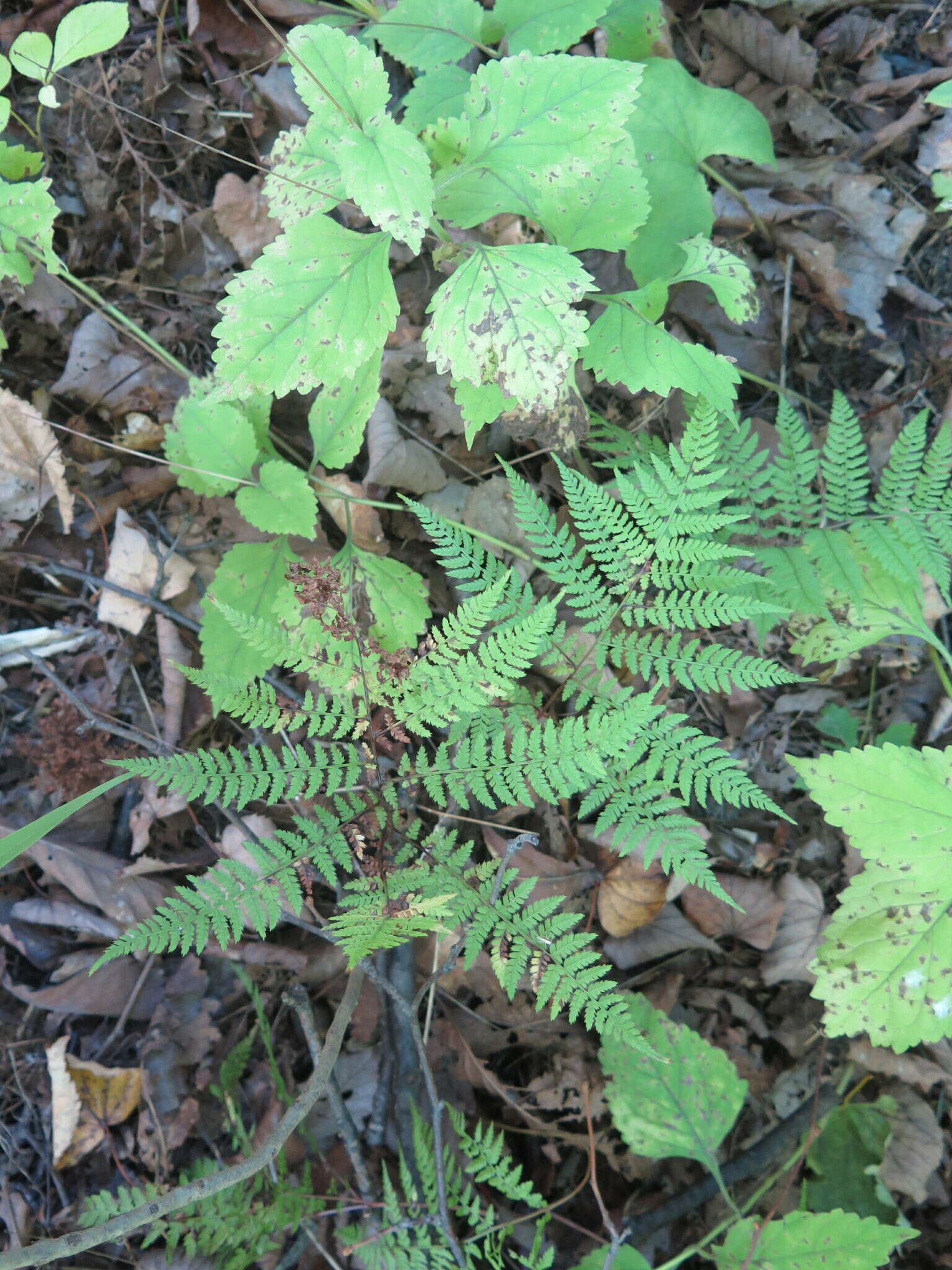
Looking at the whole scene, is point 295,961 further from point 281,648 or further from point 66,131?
point 66,131

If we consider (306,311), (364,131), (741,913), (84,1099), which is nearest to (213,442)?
(306,311)

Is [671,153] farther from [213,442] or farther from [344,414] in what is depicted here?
[213,442]

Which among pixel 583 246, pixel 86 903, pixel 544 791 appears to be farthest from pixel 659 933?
pixel 583 246

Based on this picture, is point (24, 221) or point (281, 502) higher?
point (24, 221)

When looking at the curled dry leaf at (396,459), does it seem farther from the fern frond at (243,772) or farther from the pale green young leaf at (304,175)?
the fern frond at (243,772)

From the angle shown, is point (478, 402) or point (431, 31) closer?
point (478, 402)

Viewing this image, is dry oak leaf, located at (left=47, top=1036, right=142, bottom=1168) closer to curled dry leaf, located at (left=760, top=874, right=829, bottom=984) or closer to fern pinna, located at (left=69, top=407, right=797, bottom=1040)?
fern pinna, located at (left=69, top=407, right=797, bottom=1040)

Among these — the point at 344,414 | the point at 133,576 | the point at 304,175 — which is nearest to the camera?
the point at 304,175
